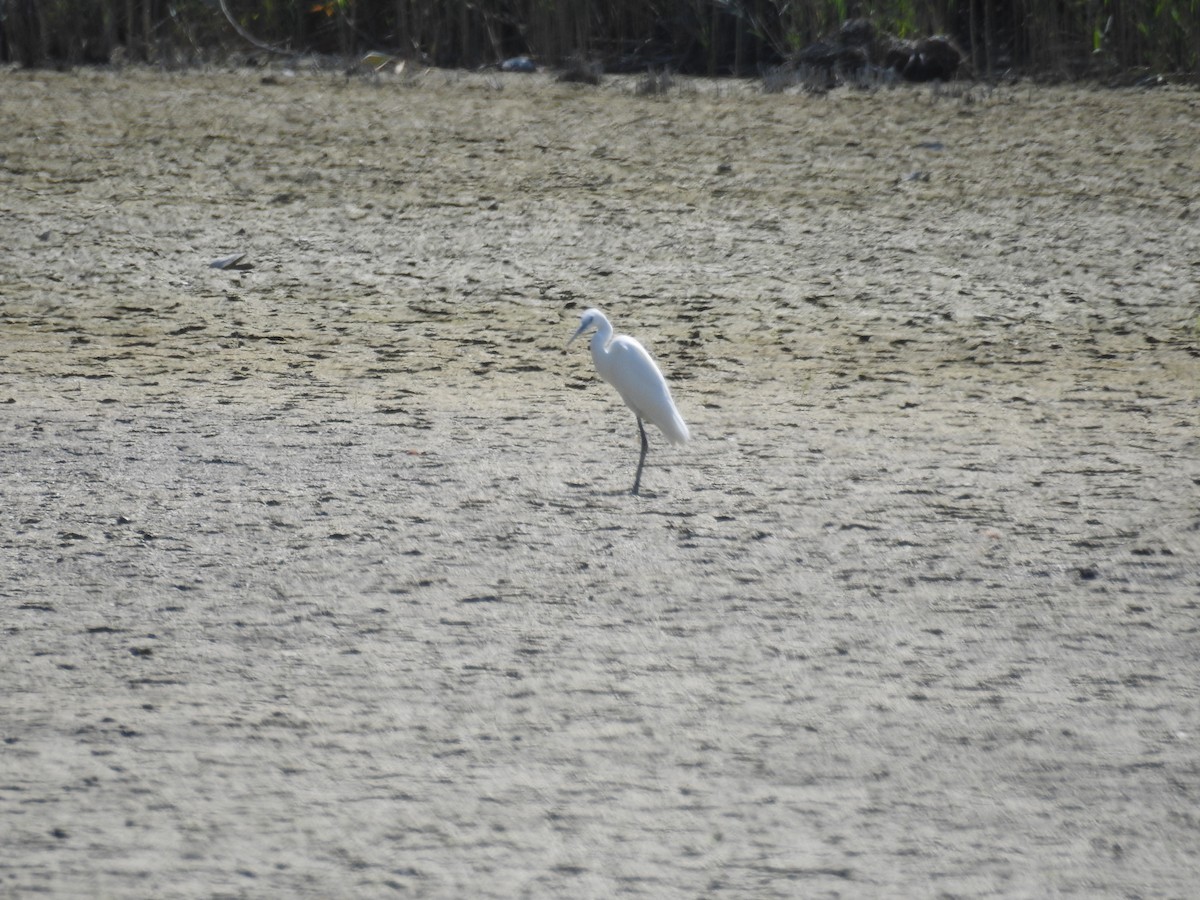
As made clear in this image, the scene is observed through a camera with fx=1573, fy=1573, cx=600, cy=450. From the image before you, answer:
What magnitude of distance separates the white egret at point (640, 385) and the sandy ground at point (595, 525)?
174 millimetres

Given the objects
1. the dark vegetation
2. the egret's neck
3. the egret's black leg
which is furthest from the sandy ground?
the dark vegetation

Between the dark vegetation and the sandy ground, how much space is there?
323 cm

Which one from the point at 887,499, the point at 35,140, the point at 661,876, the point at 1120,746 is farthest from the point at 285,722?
the point at 35,140

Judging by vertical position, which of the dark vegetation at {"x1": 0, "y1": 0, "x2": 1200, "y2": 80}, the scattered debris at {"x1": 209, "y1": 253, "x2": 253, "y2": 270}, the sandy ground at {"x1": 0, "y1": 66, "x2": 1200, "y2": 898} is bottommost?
the sandy ground at {"x1": 0, "y1": 66, "x2": 1200, "y2": 898}

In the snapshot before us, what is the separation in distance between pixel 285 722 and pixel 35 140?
8381 mm

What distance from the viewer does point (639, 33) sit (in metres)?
15.2

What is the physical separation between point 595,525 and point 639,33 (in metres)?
11.2

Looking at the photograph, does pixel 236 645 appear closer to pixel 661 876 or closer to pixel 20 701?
pixel 20 701

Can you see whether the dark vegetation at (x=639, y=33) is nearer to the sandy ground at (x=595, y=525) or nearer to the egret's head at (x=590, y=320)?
the sandy ground at (x=595, y=525)

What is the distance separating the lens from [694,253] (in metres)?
8.59

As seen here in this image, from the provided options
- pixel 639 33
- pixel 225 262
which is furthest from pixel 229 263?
pixel 639 33

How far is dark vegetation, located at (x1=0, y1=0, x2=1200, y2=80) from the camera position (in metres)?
13.5

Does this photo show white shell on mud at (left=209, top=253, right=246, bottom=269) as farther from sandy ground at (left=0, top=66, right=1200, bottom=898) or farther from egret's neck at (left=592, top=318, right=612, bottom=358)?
egret's neck at (left=592, top=318, right=612, bottom=358)

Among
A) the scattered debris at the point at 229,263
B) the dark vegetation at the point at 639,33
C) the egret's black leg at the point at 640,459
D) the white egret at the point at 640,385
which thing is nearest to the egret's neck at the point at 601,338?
the white egret at the point at 640,385
